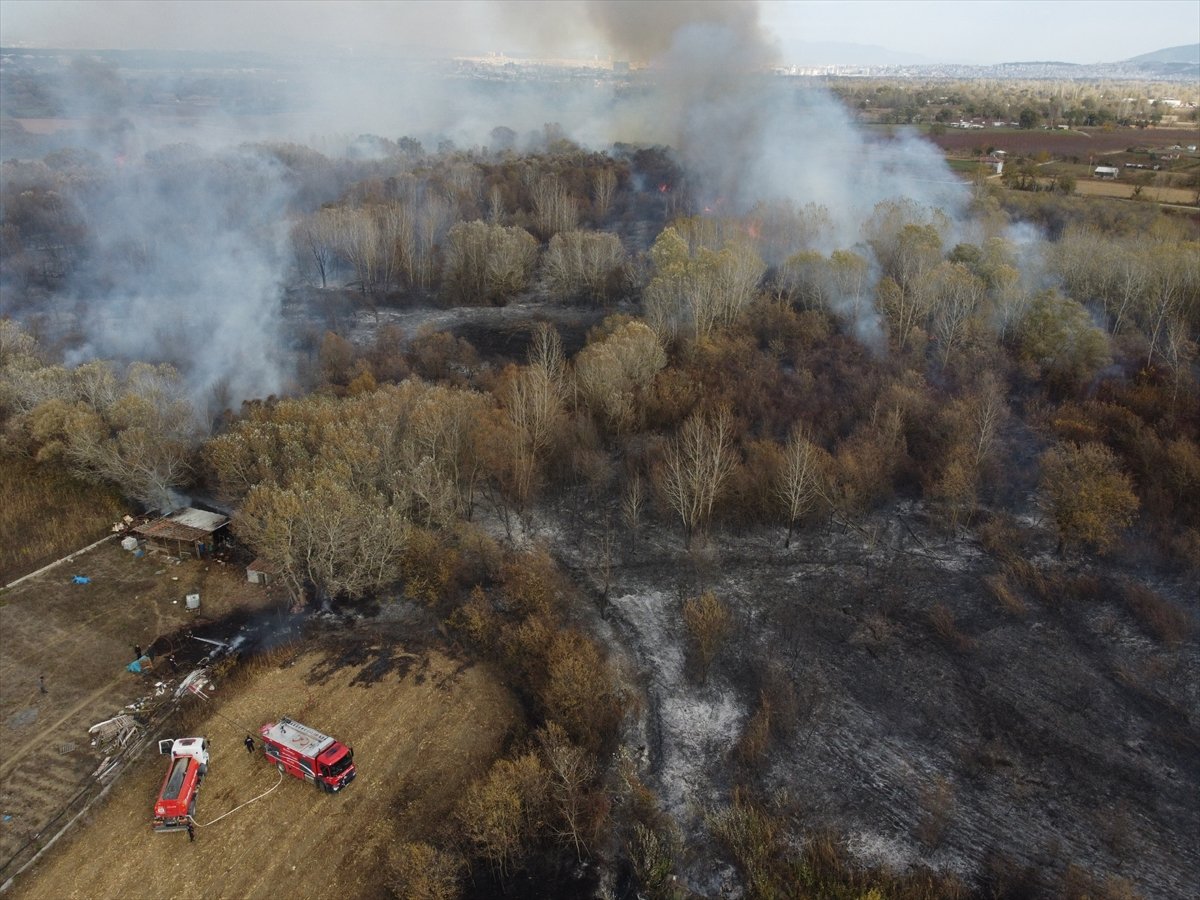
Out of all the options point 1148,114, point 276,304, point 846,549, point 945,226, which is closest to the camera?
point 846,549

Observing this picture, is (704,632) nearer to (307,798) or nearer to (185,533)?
(307,798)

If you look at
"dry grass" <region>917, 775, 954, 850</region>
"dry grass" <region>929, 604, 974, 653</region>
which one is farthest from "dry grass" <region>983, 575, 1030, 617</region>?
"dry grass" <region>917, 775, 954, 850</region>

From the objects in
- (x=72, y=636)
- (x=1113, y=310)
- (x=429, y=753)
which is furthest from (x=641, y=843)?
(x=1113, y=310)

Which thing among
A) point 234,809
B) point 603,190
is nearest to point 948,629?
point 234,809

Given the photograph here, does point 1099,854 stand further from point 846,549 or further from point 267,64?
point 267,64

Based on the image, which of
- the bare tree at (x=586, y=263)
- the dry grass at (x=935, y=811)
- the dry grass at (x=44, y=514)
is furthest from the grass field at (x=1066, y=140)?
the dry grass at (x=44, y=514)

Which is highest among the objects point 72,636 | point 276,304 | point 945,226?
point 945,226
